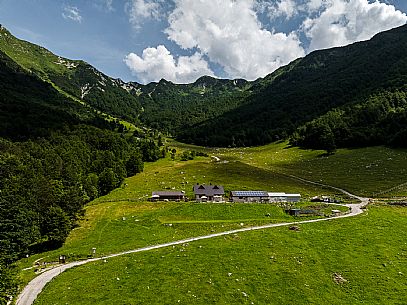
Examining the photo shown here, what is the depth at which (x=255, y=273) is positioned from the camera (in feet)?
159

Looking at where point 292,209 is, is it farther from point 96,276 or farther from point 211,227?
point 96,276

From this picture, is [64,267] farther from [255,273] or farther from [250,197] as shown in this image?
[250,197]

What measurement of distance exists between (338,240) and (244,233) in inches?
670

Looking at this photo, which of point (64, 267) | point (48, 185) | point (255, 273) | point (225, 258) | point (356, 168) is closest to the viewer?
point (255, 273)

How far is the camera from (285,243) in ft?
193

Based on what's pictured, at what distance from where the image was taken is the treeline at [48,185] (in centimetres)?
6438

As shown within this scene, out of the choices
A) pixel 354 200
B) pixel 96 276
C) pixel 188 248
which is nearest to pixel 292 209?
pixel 354 200

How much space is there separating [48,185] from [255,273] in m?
57.0

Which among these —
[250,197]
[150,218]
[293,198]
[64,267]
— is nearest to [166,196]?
[150,218]

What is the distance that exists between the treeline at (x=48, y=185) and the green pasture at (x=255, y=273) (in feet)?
36.3

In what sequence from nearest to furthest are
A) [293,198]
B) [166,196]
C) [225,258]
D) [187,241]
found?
[225,258]
[187,241]
[293,198]
[166,196]

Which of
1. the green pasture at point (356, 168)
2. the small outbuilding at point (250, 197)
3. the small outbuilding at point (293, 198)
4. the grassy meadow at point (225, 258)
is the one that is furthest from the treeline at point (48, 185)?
the green pasture at point (356, 168)

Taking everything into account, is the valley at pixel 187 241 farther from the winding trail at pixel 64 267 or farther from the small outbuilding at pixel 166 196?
the small outbuilding at pixel 166 196

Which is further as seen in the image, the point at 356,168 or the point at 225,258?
the point at 356,168
